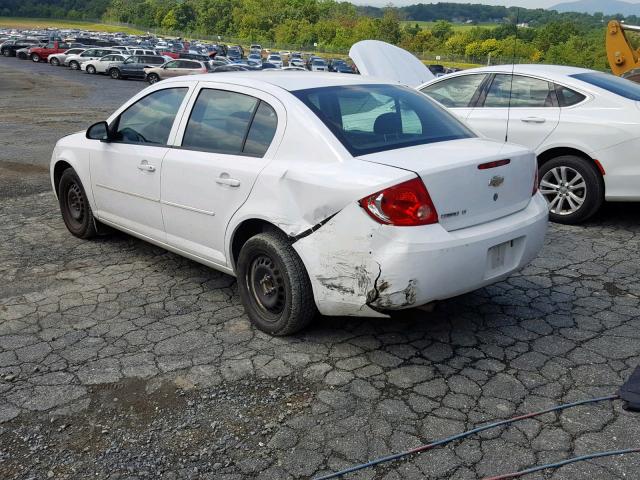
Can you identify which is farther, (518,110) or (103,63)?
(103,63)

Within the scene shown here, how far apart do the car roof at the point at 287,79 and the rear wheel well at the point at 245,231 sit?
0.87m

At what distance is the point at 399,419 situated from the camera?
10.4ft

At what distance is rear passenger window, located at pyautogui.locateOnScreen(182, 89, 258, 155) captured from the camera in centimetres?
423

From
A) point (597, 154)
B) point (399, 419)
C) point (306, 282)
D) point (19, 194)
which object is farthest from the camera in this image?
point (19, 194)

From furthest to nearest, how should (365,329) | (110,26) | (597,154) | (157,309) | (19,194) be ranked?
(110,26) < (19,194) < (597,154) < (157,309) < (365,329)

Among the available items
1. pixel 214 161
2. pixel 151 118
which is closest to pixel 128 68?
pixel 151 118

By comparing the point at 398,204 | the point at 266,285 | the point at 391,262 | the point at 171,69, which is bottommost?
the point at 171,69

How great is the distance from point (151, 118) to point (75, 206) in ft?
4.97

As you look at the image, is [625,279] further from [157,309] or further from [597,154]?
[157,309]

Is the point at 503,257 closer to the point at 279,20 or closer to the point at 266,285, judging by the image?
the point at 266,285

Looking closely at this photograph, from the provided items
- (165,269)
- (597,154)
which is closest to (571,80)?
(597,154)

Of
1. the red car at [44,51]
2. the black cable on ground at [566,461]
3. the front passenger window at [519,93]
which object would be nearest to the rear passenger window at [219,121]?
the black cable on ground at [566,461]

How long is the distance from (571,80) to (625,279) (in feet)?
8.20

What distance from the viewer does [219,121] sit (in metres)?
4.40
